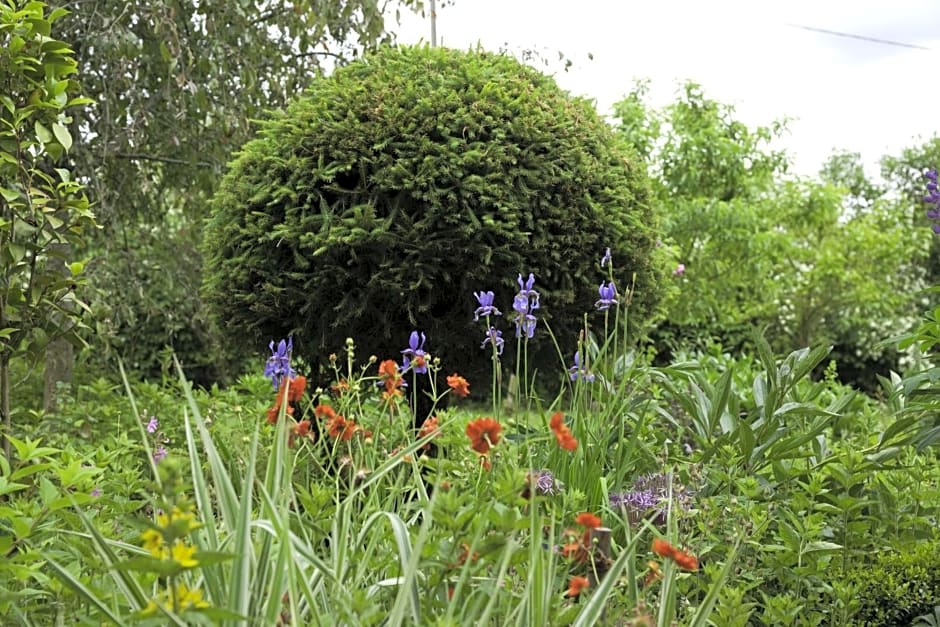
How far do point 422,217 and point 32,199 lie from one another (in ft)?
4.37

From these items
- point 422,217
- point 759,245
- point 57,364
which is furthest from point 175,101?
point 759,245

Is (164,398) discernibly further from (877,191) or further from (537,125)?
(877,191)

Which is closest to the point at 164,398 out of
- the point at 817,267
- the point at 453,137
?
the point at 453,137

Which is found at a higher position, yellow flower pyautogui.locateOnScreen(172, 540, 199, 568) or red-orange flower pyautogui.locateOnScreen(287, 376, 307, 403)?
red-orange flower pyautogui.locateOnScreen(287, 376, 307, 403)

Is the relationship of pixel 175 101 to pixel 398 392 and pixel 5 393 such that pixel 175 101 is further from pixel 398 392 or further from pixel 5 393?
pixel 398 392

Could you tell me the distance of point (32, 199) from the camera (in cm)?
289

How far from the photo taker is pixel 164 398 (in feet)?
14.5

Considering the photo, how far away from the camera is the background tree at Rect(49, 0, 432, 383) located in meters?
5.73

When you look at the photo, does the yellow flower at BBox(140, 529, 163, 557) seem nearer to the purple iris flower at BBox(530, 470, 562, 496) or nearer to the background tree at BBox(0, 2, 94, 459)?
the purple iris flower at BBox(530, 470, 562, 496)

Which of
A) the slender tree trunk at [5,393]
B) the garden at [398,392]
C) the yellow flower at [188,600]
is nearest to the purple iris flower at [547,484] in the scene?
the garden at [398,392]

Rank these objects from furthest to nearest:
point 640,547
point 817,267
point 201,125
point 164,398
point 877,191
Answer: point 877,191 < point 817,267 < point 201,125 < point 164,398 < point 640,547

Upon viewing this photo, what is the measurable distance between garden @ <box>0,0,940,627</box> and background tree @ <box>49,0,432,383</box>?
0.04m

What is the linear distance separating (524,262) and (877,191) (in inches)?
870

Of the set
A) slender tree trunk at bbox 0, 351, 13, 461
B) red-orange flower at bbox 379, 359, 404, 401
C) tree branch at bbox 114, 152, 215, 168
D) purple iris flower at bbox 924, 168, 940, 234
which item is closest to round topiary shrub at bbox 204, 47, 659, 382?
slender tree trunk at bbox 0, 351, 13, 461
